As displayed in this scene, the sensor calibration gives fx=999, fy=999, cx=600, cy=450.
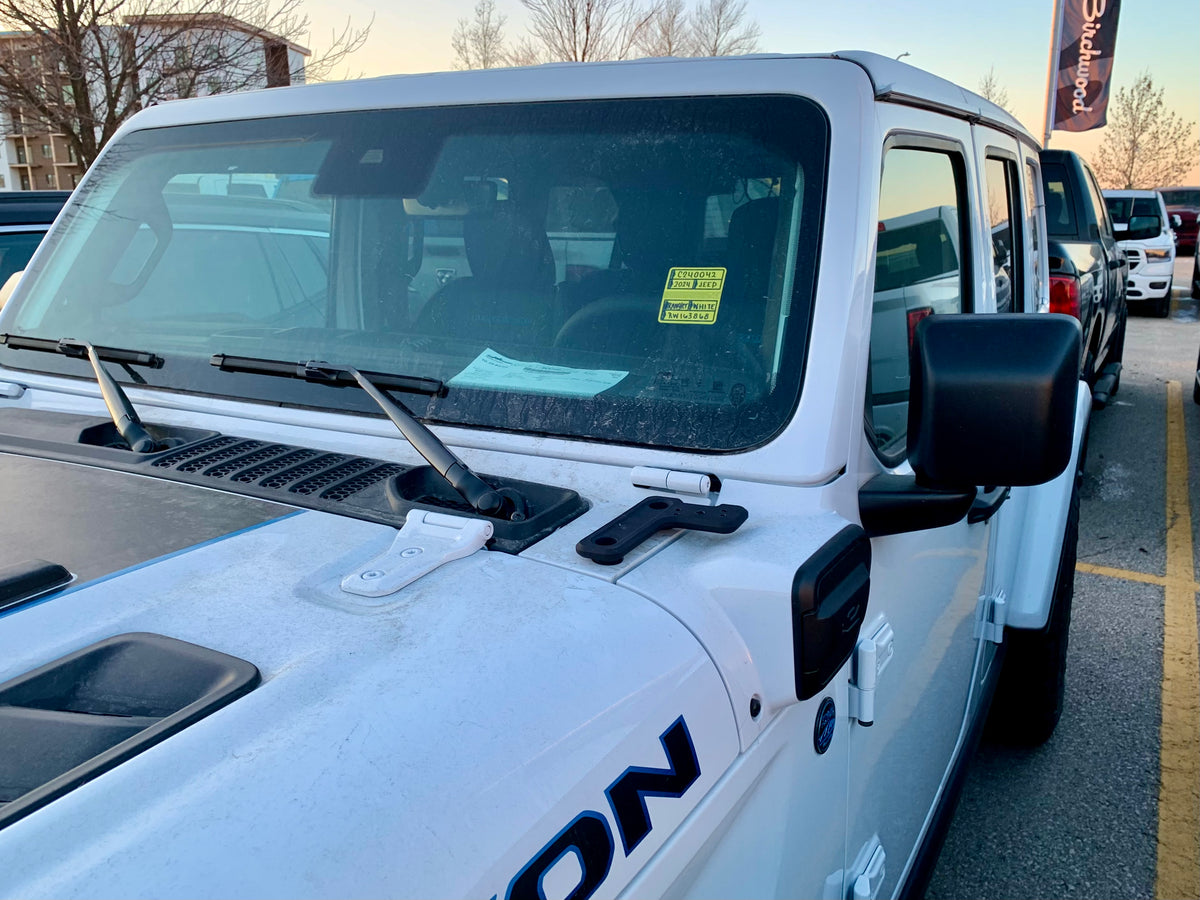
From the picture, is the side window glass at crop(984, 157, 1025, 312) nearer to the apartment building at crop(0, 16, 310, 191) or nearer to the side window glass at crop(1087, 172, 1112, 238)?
the side window glass at crop(1087, 172, 1112, 238)

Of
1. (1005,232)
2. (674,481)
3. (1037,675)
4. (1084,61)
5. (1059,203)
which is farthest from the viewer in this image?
(1084,61)

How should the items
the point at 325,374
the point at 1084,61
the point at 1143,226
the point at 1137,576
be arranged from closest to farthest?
the point at 325,374
the point at 1137,576
the point at 1143,226
the point at 1084,61

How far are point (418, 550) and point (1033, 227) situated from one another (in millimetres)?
2642

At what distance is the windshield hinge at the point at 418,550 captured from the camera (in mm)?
1273

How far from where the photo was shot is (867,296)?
157 cm

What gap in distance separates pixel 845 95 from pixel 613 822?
1.19 m

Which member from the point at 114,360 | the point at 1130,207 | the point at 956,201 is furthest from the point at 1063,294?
the point at 1130,207

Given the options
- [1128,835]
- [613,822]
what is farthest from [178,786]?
[1128,835]

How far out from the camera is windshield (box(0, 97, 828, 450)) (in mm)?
1597

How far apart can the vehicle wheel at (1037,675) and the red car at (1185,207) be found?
86.1 ft

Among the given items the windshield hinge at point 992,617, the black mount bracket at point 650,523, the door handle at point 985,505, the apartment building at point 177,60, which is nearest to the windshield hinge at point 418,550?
the black mount bracket at point 650,523

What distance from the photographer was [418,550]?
1367 millimetres

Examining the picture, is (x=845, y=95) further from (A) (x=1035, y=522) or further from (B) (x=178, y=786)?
(A) (x=1035, y=522)

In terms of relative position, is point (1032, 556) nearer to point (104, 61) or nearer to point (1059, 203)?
point (1059, 203)
